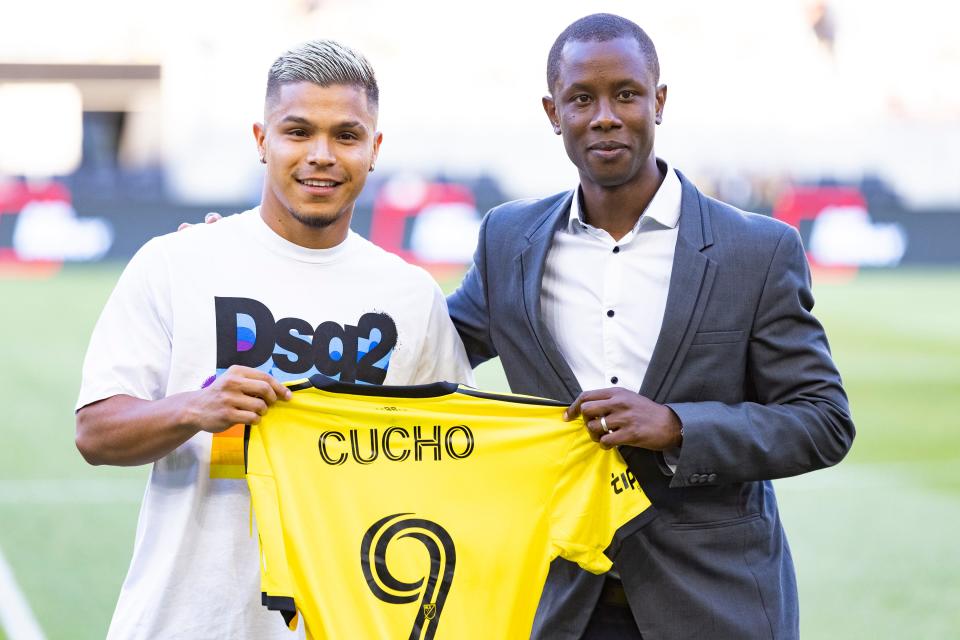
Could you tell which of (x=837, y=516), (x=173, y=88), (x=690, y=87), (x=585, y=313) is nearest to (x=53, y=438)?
(x=837, y=516)

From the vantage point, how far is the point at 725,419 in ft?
9.90

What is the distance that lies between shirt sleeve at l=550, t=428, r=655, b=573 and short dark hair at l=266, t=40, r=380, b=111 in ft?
3.43

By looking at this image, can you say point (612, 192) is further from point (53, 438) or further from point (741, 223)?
point (53, 438)

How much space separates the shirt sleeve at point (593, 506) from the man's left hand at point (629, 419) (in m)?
0.10

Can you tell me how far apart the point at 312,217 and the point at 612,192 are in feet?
2.59

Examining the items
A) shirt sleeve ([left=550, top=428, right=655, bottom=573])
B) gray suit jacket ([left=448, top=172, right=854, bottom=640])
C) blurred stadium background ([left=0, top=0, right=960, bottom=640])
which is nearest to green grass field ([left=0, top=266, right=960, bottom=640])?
blurred stadium background ([left=0, top=0, right=960, bottom=640])

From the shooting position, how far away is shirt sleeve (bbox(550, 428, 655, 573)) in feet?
10.0

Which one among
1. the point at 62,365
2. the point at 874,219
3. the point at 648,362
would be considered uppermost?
the point at 648,362

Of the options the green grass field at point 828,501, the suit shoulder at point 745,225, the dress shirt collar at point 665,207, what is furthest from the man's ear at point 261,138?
the green grass field at point 828,501

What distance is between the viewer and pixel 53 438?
948cm

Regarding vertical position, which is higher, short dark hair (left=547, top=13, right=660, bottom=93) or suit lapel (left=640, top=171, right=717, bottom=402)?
short dark hair (left=547, top=13, right=660, bottom=93)

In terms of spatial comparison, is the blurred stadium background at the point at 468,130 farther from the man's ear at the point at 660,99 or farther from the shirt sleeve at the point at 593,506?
the shirt sleeve at the point at 593,506

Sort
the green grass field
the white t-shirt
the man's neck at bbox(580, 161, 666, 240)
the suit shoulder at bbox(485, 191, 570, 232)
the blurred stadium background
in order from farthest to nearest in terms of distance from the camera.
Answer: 1. the blurred stadium background
2. the green grass field
3. the suit shoulder at bbox(485, 191, 570, 232)
4. the man's neck at bbox(580, 161, 666, 240)
5. the white t-shirt

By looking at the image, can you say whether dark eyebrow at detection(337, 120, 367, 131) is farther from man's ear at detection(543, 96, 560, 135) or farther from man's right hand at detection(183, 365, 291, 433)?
man's right hand at detection(183, 365, 291, 433)
